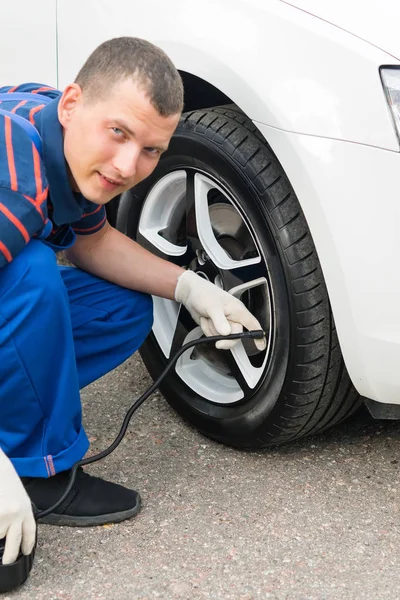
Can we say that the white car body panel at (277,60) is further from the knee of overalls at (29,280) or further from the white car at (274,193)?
the knee of overalls at (29,280)

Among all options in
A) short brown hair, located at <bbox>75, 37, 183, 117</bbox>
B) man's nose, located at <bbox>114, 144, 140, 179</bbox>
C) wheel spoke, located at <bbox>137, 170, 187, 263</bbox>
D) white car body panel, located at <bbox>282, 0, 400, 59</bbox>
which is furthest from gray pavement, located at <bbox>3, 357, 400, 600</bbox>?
white car body panel, located at <bbox>282, 0, 400, 59</bbox>

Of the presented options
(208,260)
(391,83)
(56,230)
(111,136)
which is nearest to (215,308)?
(208,260)

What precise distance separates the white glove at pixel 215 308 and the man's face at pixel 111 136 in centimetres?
40

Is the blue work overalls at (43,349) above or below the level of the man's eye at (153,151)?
below

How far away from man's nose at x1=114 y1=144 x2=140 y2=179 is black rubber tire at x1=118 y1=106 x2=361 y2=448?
0.31 m

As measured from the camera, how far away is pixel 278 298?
200 cm

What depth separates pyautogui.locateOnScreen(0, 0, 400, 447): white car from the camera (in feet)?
5.65

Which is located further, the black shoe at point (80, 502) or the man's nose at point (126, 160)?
the black shoe at point (80, 502)

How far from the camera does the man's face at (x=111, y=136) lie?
69.1 inches

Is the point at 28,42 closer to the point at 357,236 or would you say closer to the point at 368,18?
the point at 368,18

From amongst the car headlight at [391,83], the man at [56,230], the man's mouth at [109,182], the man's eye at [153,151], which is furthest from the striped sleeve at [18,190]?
the car headlight at [391,83]

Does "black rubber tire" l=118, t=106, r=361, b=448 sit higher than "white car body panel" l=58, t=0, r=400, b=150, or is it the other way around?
"white car body panel" l=58, t=0, r=400, b=150

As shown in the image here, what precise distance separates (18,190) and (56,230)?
281 mm

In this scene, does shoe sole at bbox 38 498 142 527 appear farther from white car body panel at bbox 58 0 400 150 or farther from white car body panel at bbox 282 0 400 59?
white car body panel at bbox 282 0 400 59
